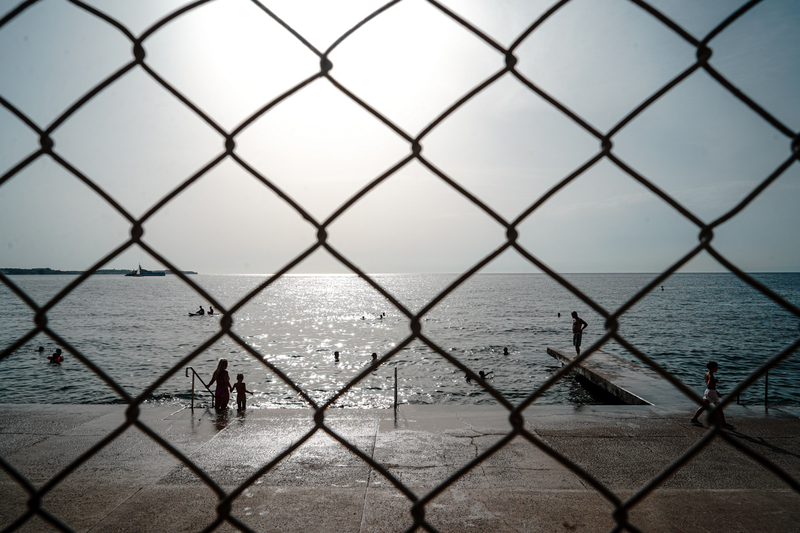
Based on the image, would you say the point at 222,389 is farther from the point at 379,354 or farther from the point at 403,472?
the point at 379,354

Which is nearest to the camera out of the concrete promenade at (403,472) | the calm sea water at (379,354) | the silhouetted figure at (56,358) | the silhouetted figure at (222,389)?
the concrete promenade at (403,472)

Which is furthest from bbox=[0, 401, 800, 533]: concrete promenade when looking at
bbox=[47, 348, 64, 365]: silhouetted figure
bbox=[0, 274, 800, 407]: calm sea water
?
bbox=[47, 348, 64, 365]: silhouetted figure

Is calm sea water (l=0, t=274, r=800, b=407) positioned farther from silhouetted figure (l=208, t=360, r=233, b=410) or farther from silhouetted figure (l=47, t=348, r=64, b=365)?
silhouetted figure (l=208, t=360, r=233, b=410)

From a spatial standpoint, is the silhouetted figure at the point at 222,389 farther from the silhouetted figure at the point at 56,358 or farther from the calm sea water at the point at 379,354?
the silhouetted figure at the point at 56,358

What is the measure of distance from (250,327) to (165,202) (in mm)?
55138

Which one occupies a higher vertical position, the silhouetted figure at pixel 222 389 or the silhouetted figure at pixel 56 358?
the silhouetted figure at pixel 222 389

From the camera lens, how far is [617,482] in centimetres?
632

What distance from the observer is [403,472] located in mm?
6609

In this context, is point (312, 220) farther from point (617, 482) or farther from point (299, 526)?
point (617, 482)

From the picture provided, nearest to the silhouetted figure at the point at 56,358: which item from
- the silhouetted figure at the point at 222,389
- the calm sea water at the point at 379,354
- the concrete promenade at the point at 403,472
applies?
the calm sea water at the point at 379,354

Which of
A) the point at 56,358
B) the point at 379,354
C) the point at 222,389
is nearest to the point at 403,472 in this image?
the point at 222,389

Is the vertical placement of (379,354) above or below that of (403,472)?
below

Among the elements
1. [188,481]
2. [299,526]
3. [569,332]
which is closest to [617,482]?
[299,526]

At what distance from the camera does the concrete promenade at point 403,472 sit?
17.1 ft
